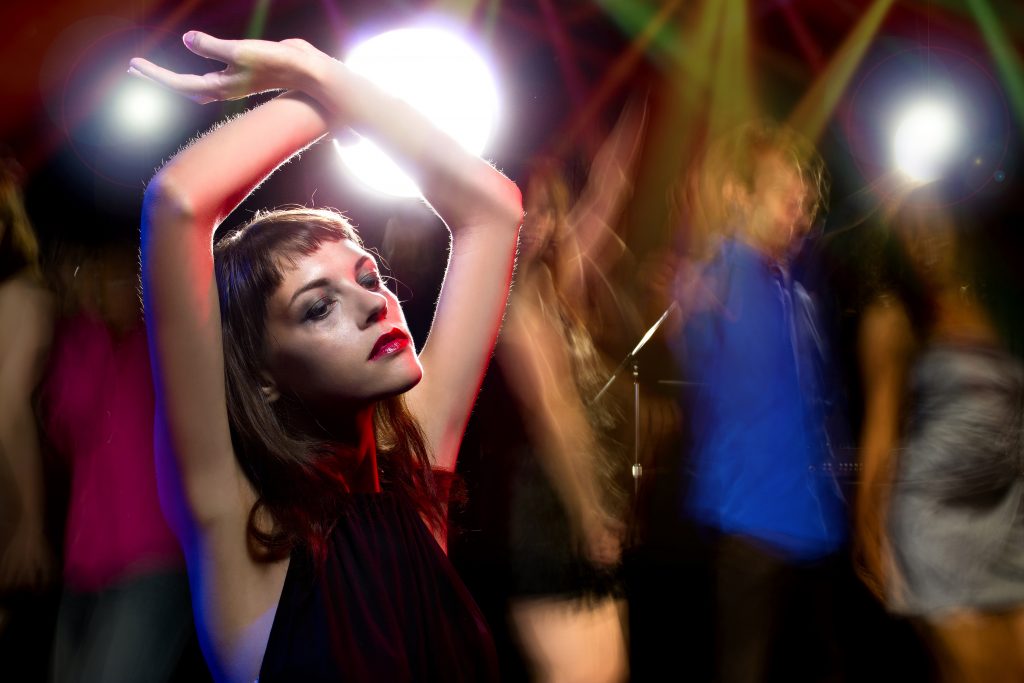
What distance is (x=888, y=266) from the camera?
8.05 feet

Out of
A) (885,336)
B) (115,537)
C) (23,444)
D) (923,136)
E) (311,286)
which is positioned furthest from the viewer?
(923,136)

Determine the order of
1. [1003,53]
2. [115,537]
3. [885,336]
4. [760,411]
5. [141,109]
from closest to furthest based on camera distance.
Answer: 1. [115,537]
2. [760,411]
3. [885,336]
4. [141,109]
5. [1003,53]

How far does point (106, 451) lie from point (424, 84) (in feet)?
4.20

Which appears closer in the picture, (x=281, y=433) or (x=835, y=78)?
(x=281, y=433)

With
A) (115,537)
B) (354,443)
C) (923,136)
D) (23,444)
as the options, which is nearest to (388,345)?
(354,443)

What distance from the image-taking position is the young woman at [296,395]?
0.94 metres

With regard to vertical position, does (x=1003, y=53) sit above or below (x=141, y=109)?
above

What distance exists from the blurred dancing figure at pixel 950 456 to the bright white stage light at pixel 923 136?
2456 mm

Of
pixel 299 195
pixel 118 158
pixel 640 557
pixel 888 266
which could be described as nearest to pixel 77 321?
pixel 118 158

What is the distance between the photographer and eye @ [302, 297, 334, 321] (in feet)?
3.54

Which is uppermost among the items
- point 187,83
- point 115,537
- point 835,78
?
point 835,78

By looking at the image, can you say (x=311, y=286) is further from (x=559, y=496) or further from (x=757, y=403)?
(x=757, y=403)

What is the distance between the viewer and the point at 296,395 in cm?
111

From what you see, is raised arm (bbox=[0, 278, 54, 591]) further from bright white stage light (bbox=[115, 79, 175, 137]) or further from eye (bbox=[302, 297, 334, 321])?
eye (bbox=[302, 297, 334, 321])
